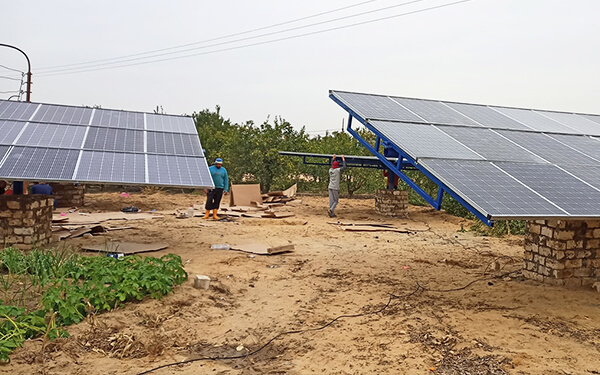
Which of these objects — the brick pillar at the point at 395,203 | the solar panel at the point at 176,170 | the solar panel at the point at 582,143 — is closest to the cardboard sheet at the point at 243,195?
the brick pillar at the point at 395,203

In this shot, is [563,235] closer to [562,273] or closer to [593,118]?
[562,273]

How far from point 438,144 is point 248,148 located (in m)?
15.1

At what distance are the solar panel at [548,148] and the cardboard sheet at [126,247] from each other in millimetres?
7398

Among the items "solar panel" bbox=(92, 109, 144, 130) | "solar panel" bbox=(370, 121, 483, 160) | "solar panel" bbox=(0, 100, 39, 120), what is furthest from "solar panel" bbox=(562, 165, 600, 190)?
"solar panel" bbox=(0, 100, 39, 120)

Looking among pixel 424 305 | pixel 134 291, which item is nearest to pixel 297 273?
pixel 424 305

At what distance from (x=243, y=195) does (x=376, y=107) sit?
30.6 ft

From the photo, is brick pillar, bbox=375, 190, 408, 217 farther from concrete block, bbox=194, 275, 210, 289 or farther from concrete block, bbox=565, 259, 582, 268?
concrete block, bbox=194, 275, 210, 289

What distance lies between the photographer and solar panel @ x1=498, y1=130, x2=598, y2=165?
312 inches

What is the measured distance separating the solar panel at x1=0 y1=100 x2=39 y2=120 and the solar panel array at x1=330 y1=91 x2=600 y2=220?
7.18 meters

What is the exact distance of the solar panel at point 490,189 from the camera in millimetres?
5695

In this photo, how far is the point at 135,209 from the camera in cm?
1630

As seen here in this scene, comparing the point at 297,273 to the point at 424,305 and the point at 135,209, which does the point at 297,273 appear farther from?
the point at 135,209

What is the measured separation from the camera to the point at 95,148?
925 cm

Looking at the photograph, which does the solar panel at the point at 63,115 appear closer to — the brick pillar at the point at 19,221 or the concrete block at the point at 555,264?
the brick pillar at the point at 19,221
